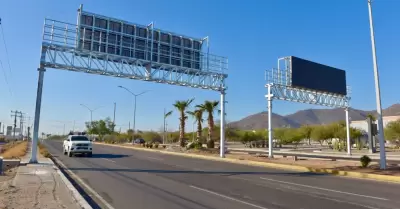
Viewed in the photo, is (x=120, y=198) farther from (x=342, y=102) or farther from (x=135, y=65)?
(x=342, y=102)

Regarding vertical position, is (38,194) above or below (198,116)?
below

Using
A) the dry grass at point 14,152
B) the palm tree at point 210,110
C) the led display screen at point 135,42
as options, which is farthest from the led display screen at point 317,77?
the dry grass at point 14,152

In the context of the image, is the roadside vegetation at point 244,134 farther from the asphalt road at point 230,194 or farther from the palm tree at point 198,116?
the asphalt road at point 230,194

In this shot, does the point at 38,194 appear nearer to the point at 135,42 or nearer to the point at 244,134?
the point at 135,42

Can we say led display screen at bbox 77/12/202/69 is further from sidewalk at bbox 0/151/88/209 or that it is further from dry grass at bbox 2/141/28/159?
sidewalk at bbox 0/151/88/209

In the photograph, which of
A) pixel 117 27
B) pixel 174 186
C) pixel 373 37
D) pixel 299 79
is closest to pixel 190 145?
pixel 299 79

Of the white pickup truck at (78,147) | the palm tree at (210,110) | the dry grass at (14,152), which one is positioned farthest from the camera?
the palm tree at (210,110)

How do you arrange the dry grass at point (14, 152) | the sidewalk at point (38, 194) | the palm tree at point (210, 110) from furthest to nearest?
the palm tree at point (210, 110), the dry grass at point (14, 152), the sidewalk at point (38, 194)

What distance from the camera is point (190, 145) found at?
4572 centimetres

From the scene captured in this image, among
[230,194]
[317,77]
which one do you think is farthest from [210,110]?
[230,194]

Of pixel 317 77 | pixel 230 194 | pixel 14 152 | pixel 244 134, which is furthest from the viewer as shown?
pixel 244 134

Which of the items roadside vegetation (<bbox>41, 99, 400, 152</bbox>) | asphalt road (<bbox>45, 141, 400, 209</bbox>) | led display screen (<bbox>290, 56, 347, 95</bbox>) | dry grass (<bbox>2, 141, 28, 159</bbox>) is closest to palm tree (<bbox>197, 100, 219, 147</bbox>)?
roadside vegetation (<bbox>41, 99, 400, 152</bbox>)

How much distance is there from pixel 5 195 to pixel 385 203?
39.6 feet

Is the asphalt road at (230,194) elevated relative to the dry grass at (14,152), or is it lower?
lower
